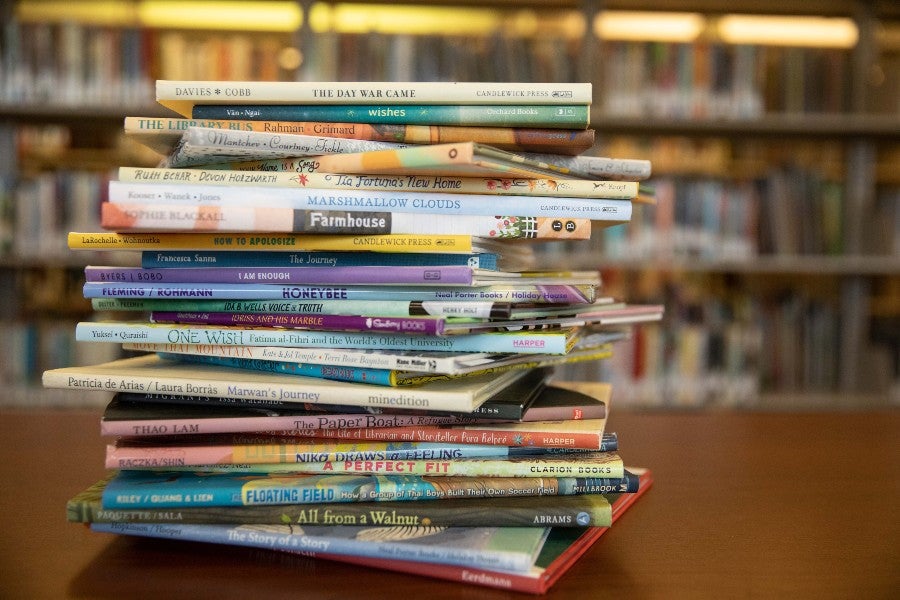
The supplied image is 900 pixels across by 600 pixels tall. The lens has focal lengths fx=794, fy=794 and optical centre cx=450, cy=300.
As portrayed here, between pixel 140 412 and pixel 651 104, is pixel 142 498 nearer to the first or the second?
pixel 140 412

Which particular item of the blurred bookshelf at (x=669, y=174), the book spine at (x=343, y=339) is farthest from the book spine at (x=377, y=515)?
the blurred bookshelf at (x=669, y=174)

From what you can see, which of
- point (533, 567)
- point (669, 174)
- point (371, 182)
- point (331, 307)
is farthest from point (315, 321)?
point (669, 174)

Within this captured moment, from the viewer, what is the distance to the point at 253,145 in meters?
0.63

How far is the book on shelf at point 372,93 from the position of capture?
64 centimetres

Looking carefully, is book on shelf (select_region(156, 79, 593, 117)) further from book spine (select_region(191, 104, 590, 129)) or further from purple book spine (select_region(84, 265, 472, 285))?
purple book spine (select_region(84, 265, 472, 285))

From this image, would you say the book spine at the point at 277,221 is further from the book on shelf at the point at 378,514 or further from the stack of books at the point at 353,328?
the book on shelf at the point at 378,514

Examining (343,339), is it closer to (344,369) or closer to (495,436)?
(344,369)

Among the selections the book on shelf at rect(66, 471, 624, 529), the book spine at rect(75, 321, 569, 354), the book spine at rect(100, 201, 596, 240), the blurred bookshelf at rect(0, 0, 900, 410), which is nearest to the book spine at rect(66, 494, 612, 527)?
the book on shelf at rect(66, 471, 624, 529)

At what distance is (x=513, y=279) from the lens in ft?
2.19

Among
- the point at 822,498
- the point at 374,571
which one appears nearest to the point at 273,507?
the point at 374,571

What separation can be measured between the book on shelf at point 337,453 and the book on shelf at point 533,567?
0.06 meters

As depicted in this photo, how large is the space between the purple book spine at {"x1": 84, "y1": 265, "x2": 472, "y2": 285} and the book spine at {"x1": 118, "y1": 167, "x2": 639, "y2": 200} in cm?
7

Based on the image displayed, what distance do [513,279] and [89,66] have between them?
2309 millimetres

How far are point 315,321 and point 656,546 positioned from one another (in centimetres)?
32
